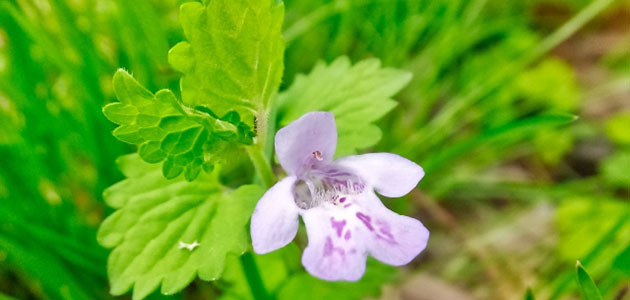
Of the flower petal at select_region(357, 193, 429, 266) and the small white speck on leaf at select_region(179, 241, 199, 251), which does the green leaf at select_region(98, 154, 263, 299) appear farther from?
the flower petal at select_region(357, 193, 429, 266)

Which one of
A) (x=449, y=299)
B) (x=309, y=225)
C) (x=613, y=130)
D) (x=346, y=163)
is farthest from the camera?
(x=613, y=130)

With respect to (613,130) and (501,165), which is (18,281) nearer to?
(501,165)

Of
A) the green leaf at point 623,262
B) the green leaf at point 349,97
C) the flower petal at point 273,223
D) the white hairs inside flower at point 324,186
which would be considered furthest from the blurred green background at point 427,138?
the flower petal at point 273,223

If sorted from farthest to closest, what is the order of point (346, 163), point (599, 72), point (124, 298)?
point (599, 72) → point (124, 298) → point (346, 163)

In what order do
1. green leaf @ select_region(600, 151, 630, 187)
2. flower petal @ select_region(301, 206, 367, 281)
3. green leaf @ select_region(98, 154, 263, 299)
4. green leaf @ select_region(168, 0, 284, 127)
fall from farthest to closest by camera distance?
green leaf @ select_region(600, 151, 630, 187) → green leaf @ select_region(98, 154, 263, 299) → green leaf @ select_region(168, 0, 284, 127) → flower petal @ select_region(301, 206, 367, 281)

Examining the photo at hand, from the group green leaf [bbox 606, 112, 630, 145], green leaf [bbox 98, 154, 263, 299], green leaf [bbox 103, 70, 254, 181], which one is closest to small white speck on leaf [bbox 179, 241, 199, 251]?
green leaf [bbox 98, 154, 263, 299]

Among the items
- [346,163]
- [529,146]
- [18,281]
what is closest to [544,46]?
[529,146]
